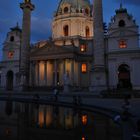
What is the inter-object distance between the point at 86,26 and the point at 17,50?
19.7 meters

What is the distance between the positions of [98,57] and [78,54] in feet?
41.2

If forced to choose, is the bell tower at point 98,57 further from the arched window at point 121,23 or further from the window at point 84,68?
the window at point 84,68

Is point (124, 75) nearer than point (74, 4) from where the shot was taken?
Yes

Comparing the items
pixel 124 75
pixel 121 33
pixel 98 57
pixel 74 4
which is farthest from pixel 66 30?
pixel 98 57

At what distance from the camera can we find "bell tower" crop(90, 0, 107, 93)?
42031 mm

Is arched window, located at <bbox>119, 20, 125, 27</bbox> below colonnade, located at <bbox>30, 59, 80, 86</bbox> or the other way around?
the other way around

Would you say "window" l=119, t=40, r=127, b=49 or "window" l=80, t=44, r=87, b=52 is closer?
"window" l=119, t=40, r=127, b=49

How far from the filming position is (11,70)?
63.0 m

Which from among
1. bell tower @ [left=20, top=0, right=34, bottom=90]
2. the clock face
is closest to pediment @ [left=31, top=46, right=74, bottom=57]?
bell tower @ [left=20, top=0, right=34, bottom=90]

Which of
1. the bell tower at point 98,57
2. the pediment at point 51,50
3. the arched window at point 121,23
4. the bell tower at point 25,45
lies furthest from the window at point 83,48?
the bell tower at point 98,57

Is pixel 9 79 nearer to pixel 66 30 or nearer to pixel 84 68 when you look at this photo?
pixel 66 30

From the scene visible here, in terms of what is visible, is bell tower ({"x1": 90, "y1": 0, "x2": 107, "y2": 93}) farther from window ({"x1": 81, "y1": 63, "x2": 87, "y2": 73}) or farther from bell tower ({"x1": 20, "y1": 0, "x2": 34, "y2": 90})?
bell tower ({"x1": 20, "y1": 0, "x2": 34, "y2": 90})

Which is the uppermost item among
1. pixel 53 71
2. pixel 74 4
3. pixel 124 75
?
pixel 74 4

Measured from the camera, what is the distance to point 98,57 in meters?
43.0
